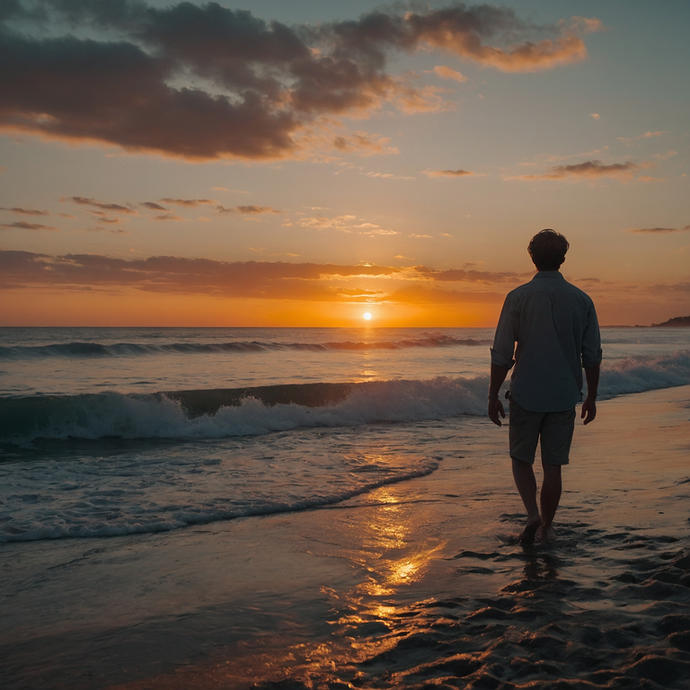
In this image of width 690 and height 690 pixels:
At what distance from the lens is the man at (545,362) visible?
3.87 m

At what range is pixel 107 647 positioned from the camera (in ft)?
9.20

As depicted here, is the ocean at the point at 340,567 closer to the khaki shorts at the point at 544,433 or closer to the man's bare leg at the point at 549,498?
the man's bare leg at the point at 549,498

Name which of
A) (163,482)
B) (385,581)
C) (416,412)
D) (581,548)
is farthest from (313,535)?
(416,412)

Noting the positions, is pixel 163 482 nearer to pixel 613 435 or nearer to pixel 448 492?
pixel 448 492

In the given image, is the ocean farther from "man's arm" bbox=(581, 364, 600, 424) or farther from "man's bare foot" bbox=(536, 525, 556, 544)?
"man's arm" bbox=(581, 364, 600, 424)

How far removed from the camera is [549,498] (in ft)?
13.2

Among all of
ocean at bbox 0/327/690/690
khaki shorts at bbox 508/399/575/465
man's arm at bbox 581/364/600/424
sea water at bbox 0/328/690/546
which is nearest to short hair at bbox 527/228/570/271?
man's arm at bbox 581/364/600/424

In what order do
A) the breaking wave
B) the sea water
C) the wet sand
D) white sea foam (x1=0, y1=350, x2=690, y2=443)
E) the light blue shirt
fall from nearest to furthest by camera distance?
the wet sand
the light blue shirt
the sea water
white sea foam (x1=0, y1=350, x2=690, y2=443)
the breaking wave

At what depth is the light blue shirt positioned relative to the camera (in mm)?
3863

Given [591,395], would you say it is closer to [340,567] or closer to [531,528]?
[531,528]

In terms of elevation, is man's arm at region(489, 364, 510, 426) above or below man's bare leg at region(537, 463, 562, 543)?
above

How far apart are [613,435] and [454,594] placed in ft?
23.5

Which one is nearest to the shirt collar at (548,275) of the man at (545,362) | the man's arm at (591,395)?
the man at (545,362)

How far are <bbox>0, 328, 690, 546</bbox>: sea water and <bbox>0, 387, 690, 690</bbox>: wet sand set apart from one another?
69 cm
